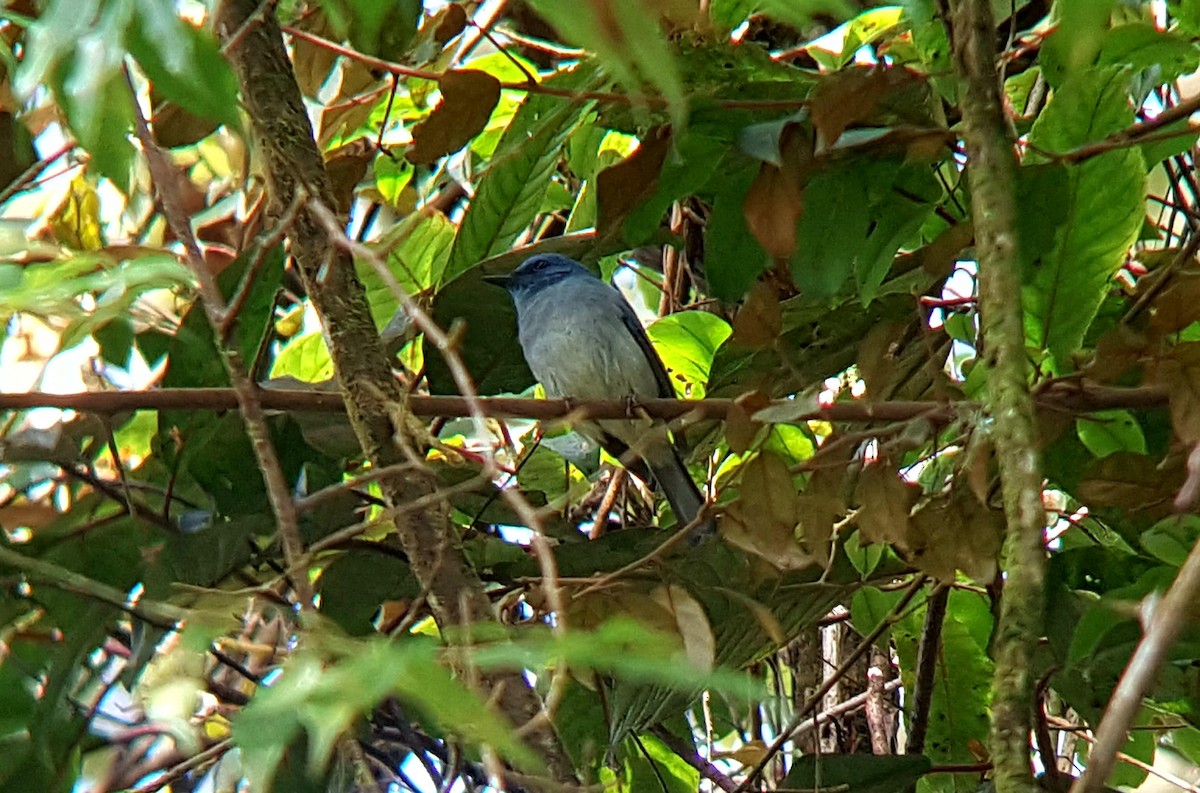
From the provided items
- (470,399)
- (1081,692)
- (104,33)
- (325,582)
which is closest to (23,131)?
(325,582)

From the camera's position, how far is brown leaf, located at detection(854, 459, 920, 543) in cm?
200

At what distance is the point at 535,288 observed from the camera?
4105 mm

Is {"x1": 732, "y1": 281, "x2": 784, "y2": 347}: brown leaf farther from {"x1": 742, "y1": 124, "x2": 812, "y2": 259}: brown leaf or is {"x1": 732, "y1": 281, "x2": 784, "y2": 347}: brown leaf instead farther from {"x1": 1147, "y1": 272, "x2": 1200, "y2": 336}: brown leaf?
{"x1": 1147, "y1": 272, "x2": 1200, "y2": 336}: brown leaf

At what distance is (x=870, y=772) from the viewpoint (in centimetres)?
239

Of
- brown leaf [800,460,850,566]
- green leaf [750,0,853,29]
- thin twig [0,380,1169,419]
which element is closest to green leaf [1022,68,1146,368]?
thin twig [0,380,1169,419]

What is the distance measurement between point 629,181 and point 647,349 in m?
1.72

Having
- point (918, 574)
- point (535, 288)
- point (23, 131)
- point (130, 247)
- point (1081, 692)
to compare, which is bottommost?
point (1081, 692)

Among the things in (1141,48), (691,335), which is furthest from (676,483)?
(1141,48)

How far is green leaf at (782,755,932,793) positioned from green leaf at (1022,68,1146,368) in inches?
29.4

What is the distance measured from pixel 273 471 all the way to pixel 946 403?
36.9 inches

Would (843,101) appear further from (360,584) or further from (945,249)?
(360,584)

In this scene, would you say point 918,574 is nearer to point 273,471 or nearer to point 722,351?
point 722,351

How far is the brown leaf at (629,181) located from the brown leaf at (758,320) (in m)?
0.24

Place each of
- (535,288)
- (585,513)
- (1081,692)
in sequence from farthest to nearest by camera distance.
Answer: (535,288) < (585,513) < (1081,692)
